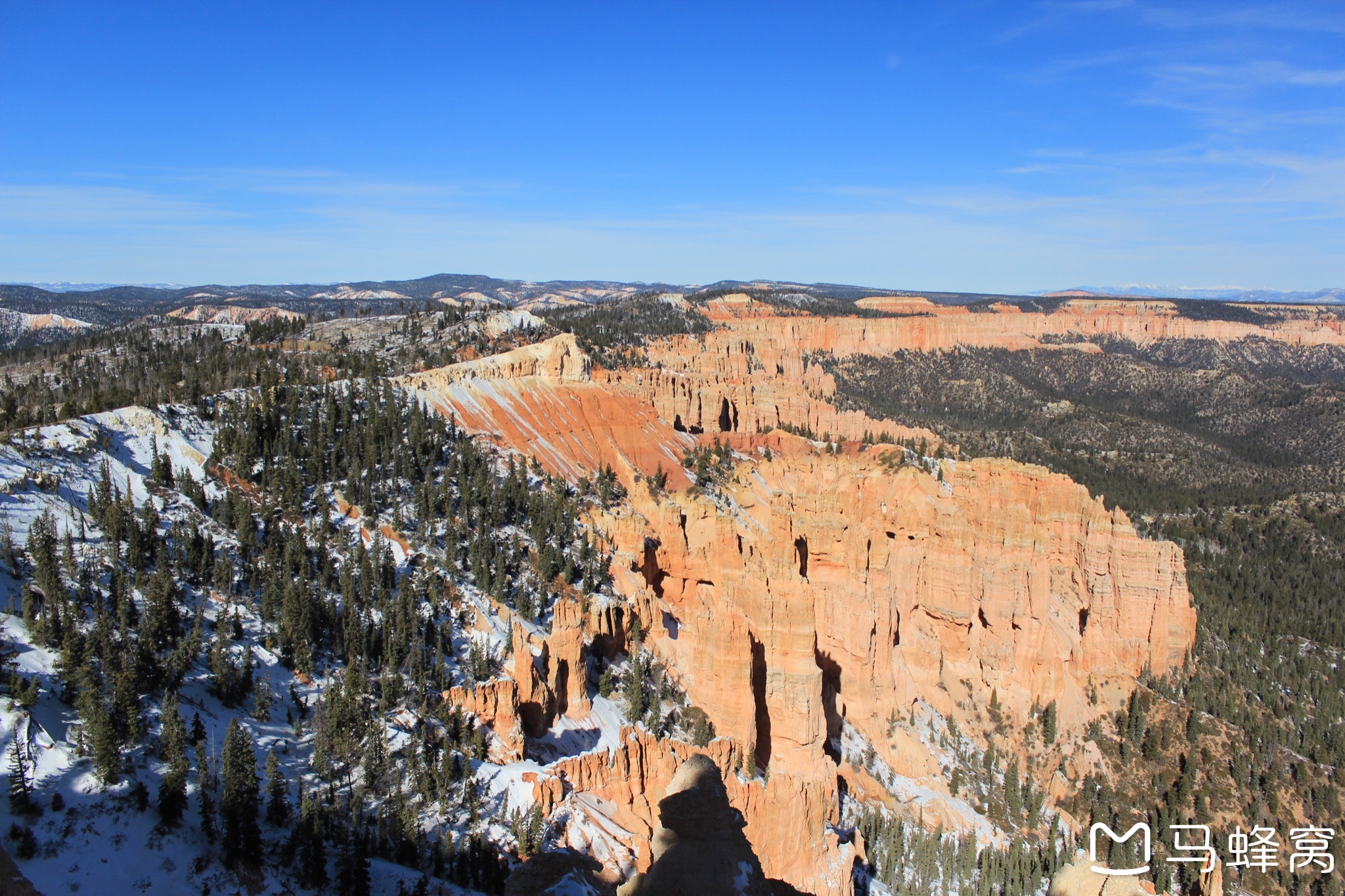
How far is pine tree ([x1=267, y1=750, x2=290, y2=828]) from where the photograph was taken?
28016 mm

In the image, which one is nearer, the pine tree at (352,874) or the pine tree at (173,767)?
the pine tree at (173,767)

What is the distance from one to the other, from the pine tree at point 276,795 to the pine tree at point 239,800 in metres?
0.53

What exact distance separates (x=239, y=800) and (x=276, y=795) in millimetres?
2173

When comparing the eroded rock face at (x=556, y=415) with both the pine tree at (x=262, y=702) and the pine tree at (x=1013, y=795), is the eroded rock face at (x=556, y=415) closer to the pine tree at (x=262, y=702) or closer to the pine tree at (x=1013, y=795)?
the pine tree at (x=1013, y=795)

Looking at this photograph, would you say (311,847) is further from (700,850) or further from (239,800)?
(700,850)

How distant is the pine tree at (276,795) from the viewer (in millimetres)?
28016

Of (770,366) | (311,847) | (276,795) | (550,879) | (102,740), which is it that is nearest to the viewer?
(550,879)

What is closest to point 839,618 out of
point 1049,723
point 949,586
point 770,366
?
point 949,586

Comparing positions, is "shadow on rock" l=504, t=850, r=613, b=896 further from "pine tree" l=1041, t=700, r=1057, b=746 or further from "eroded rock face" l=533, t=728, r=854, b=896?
"pine tree" l=1041, t=700, r=1057, b=746

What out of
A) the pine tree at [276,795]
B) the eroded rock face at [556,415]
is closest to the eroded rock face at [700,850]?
the pine tree at [276,795]

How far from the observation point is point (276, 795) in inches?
1121

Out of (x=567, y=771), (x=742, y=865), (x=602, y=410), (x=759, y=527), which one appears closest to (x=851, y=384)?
(x=602, y=410)

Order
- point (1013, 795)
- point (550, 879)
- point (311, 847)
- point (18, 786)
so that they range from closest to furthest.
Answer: point (550, 879) → point (18, 786) → point (311, 847) → point (1013, 795)

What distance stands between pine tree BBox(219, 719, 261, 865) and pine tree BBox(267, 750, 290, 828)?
1.75 feet
